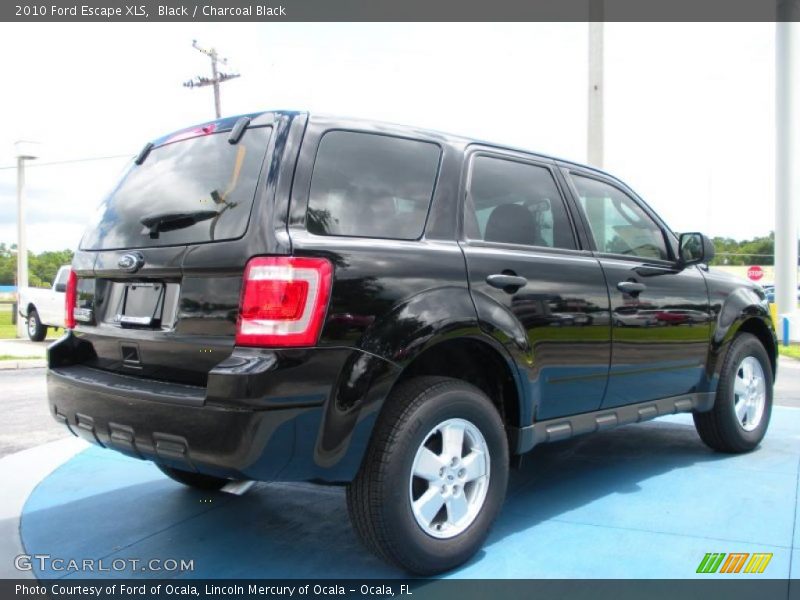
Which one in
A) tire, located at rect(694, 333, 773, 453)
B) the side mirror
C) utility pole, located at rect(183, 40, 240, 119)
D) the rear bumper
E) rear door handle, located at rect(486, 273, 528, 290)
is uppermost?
utility pole, located at rect(183, 40, 240, 119)

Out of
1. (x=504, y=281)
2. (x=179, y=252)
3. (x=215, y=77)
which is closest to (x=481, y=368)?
(x=504, y=281)

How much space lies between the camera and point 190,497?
13.6 ft

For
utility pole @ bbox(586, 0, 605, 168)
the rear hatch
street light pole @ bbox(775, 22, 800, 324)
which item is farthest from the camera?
street light pole @ bbox(775, 22, 800, 324)

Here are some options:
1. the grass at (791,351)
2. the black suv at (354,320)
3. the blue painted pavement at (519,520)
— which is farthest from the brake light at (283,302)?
the grass at (791,351)

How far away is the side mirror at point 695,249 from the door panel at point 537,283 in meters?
1.00

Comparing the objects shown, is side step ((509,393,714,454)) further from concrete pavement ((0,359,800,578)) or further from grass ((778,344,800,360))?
grass ((778,344,800,360))

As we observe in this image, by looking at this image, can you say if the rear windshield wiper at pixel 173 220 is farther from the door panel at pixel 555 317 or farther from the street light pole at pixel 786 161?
the street light pole at pixel 786 161

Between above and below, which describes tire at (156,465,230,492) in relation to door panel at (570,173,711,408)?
below

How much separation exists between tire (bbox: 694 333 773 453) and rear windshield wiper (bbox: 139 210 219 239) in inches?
139

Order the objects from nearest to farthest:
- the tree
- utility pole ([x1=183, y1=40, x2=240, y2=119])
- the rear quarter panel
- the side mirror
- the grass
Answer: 1. the side mirror
2. the rear quarter panel
3. the grass
4. utility pole ([x1=183, y1=40, x2=240, y2=119])
5. the tree

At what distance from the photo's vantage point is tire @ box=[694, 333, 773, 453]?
15.6 ft

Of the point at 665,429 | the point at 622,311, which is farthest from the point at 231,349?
the point at 665,429

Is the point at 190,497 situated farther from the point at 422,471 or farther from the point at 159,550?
the point at 422,471


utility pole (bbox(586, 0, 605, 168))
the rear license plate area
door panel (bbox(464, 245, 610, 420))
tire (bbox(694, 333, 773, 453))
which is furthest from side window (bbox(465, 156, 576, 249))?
utility pole (bbox(586, 0, 605, 168))
